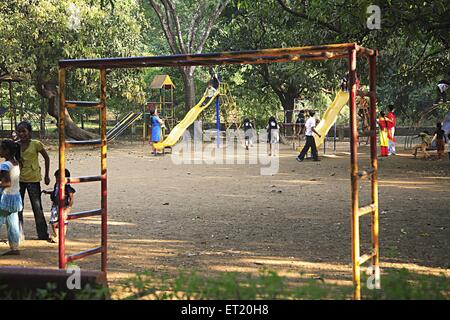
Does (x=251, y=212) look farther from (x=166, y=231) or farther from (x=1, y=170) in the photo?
(x=1, y=170)

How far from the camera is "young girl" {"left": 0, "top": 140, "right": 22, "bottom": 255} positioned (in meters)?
8.19

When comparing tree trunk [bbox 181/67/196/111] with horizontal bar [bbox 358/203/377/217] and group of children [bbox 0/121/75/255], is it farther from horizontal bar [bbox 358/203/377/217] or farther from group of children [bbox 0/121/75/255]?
horizontal bar [bbox 358/203/377/217]

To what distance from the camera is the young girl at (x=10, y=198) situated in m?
8.19

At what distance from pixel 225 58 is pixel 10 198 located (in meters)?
3.40

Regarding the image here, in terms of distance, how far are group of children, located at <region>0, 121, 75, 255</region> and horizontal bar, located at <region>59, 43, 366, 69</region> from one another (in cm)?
171

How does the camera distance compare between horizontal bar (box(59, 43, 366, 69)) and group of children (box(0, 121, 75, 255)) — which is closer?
horizontal bar (box(59, 43, 366, 69))

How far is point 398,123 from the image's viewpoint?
144ft

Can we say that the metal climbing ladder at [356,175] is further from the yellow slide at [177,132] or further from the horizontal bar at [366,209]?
the yellow slide at [177,132]

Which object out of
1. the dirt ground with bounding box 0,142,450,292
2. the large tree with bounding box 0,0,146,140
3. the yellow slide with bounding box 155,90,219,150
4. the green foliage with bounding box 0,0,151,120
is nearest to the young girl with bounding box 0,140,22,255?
the dirt ground with bounding box 0,142,450,292

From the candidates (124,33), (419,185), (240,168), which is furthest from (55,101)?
(419,185)

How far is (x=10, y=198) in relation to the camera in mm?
8242

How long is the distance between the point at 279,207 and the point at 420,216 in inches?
94.8

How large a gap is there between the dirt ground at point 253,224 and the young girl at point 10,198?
242 mm

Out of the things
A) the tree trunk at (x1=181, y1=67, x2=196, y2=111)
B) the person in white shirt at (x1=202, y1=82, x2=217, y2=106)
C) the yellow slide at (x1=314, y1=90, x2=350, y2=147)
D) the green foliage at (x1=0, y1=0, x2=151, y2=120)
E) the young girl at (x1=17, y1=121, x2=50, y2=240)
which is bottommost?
the young girl at (x1=17, y1=121, x2=50, y2=240)
